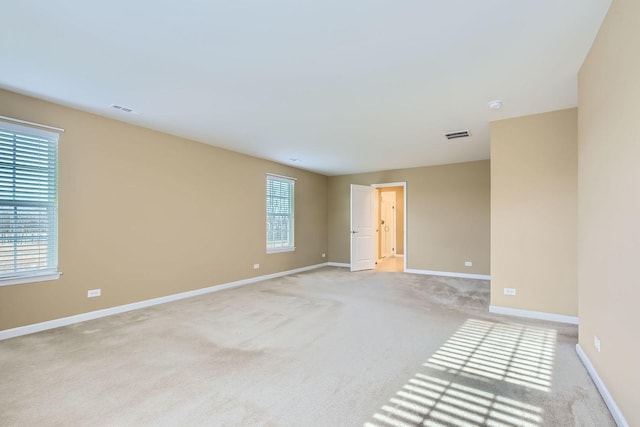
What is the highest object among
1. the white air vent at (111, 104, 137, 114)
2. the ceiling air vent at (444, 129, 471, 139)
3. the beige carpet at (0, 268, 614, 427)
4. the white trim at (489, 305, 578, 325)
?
the white air vent at (111, 104, 137, 114)

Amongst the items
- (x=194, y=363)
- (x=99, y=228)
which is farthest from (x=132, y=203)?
(x=194, y=363)

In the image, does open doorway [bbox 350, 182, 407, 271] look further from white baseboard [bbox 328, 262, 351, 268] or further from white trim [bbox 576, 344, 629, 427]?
white trim [bbox 576, 344, 629, 427]

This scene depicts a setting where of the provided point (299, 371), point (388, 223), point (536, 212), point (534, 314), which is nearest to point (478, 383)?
point (299, 371)

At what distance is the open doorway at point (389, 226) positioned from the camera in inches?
348

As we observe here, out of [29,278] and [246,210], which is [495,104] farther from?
[29,278]

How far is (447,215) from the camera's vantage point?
680 centimetres

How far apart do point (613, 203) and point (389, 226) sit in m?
8.26

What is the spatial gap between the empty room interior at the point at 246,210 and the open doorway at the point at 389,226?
315cm

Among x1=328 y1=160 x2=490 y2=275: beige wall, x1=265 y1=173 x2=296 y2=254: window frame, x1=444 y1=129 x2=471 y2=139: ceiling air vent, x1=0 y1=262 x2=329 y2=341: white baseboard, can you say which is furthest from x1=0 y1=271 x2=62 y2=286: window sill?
x1=328 y1=160 x2=490 y2=275: beige wall

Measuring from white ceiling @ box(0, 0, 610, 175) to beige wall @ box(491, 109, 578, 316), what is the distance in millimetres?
312

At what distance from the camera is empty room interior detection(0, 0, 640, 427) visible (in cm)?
190

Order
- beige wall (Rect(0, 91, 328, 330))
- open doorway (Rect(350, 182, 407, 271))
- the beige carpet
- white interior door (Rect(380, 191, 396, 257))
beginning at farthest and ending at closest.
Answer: white interior door (Rect(380, 191, 396, 257)) < open doorway (Rect(350, 182, 407, 271)) < beige wall (Rect(0, 91, 328, 330)) < the beige carpet

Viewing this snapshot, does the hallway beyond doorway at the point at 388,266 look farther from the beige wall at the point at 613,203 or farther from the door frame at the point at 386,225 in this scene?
→ the beige wall at the point at 613,203

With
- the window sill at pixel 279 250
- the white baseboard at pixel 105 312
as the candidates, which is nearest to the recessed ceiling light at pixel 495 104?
the window sill at pixel 279 250
